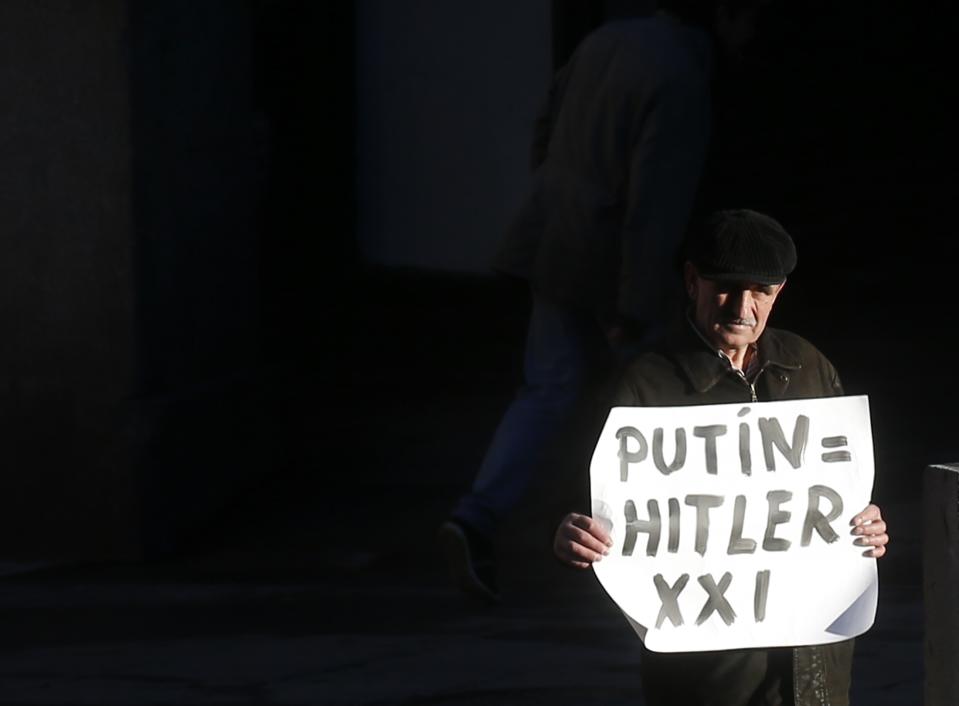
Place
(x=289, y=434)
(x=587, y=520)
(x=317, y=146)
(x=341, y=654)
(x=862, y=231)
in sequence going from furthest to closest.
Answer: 1. (x=862, y=231)
2. (x=317, y=146)
3. (x=289, y=434)
4. (x=341, y=654)
5. (x=587, y=520)

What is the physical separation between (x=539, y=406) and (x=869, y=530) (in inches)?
108

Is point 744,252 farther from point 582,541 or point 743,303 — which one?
point 582,541

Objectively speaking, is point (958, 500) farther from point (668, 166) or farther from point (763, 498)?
point (668, 166)

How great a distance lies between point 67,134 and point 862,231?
25.6 ft

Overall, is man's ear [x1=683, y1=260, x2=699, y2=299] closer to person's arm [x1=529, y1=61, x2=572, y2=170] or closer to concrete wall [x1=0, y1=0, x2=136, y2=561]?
person's arm [x1=529, y1=61, x2=572, y2=170]

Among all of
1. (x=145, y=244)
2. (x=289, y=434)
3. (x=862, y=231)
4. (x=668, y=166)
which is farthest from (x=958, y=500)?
(x=862, y=231)

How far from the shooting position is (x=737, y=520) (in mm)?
3561

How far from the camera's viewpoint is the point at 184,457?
7207 mm

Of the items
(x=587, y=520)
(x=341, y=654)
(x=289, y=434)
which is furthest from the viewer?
(x=289, y=434)

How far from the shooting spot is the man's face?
3.57 metres

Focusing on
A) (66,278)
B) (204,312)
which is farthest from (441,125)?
(66,278)

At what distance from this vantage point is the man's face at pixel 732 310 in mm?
3566

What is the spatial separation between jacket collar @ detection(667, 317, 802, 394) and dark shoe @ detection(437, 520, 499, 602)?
8.17ft

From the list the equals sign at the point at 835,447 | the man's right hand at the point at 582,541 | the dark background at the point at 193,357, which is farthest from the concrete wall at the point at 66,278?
the equals sign at the point at 835,447
